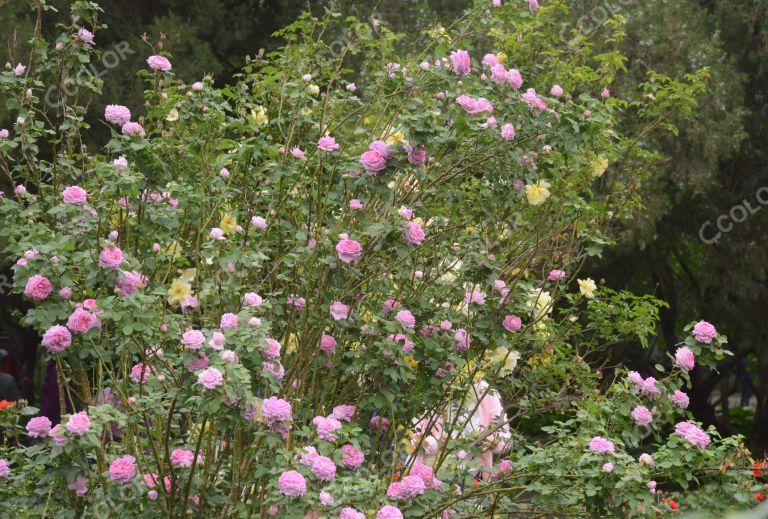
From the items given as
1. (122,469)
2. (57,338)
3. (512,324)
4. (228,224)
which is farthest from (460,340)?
(57,338)

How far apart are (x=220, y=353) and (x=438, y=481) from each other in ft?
3.39

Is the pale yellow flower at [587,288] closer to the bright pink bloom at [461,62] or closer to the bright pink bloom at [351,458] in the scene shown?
the bright pink bloom at [461,62]

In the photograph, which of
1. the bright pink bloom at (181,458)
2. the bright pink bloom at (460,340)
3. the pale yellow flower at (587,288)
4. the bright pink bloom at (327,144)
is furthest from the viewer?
the pale yellow flower at (587,288)

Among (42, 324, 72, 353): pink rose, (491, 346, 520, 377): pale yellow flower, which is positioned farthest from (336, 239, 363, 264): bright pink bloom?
(491, 346, 520, 377): pale yellow flower

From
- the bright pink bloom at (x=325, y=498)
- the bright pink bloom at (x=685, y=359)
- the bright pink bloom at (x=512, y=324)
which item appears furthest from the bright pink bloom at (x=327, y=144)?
the bright pink bloom at (x=685, y=359)

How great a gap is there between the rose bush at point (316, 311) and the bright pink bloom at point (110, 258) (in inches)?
0.8

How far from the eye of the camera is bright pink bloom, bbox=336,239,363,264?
3.59 metres

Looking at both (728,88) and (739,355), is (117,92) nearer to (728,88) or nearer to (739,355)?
(728,88)

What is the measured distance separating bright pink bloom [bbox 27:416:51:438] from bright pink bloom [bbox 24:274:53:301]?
17.2 inches

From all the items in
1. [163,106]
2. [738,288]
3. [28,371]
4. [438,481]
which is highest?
[163,106]

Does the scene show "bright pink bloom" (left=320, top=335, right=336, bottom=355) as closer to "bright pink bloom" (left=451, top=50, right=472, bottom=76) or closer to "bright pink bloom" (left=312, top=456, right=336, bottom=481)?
"bright pink bloom" (left=312, top=456, right=336, bottom=481)

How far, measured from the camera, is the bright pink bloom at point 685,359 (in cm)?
370

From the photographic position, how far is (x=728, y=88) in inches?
521

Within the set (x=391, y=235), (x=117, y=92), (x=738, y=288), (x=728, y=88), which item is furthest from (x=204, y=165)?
(x=738, y=288)
